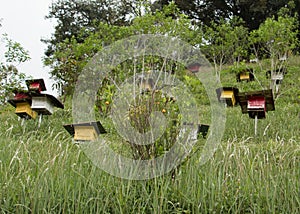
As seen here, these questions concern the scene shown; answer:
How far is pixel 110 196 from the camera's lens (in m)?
2.45

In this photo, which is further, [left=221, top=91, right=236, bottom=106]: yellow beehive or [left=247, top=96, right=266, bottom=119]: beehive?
[left=221, top=91, right=236, bottom=106]: yellow beehive

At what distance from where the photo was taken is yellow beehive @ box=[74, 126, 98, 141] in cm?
420

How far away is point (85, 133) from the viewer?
4.23m

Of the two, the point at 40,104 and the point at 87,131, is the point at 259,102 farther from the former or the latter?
the point at 40,104

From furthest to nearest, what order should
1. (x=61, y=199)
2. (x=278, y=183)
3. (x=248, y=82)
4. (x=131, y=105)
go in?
1. (x=248, y=82)
2. (x=131, y=105)
3. (x=278, y=183)
4. (x=61, y=199)

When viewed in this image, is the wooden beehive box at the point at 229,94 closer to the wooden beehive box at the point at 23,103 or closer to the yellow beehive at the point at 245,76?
the wooden beehive box at the point at 23,103

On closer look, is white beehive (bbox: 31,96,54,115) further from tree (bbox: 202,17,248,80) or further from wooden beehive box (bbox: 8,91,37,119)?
tree (bbox: 202,17,248,80)

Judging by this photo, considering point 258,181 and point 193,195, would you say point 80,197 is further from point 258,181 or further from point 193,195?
point 258,181

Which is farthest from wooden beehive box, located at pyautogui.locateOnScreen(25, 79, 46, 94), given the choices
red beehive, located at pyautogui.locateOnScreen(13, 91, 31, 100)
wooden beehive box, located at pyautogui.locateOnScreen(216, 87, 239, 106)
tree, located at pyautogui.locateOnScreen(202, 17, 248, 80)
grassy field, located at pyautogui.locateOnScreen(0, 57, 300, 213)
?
tree, located at pyautogui.locateOnScreen(202, 17, 248, 80)

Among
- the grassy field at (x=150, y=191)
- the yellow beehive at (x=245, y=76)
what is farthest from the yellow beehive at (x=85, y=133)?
the yellow beehive at (x=245, y=76)

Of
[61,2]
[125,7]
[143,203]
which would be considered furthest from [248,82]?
[61,2]

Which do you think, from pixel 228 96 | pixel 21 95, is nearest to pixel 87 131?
pixel 21 95

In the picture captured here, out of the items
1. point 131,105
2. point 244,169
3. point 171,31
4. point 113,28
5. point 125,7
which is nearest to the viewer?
point 244,169

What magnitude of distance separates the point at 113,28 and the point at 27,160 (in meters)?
4.69
